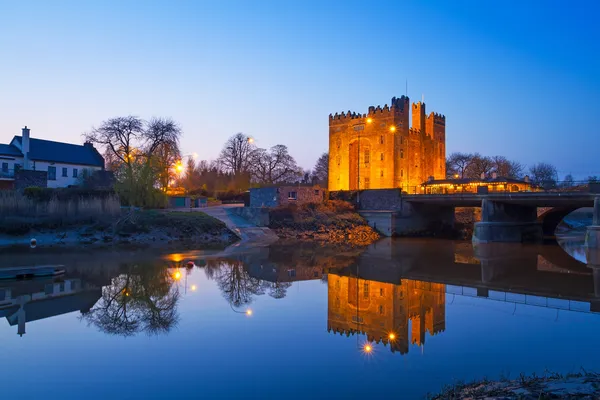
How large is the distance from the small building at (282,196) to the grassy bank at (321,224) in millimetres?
A: 832

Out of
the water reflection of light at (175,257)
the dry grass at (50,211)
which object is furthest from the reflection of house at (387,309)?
the dry grass at (50,211)

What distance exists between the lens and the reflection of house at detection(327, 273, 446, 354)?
11.6m

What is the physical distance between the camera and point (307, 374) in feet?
28.8

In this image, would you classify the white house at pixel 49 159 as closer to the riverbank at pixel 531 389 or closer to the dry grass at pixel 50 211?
the dry grass at pixel 50 211

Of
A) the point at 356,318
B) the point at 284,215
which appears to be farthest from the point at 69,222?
the point at 356,318

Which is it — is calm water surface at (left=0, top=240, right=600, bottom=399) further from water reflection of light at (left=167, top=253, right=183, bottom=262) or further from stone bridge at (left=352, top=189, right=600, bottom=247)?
stone bridge at (left=352, top=189, right=600, bottom=247)

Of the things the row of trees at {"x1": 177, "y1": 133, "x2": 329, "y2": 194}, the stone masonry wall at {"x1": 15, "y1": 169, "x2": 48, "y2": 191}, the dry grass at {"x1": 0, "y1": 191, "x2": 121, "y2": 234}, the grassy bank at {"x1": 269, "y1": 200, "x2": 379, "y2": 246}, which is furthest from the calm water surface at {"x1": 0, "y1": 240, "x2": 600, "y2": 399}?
the row of trees at {"x1": 177, "y1": 133, "x2": 329, "y2": 194}

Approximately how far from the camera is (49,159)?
2082 inches

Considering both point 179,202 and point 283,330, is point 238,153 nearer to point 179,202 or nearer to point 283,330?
point 179,202

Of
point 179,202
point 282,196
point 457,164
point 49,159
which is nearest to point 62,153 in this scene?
point 49,159

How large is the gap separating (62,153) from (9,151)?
6.20m

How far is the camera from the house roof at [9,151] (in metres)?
49.1

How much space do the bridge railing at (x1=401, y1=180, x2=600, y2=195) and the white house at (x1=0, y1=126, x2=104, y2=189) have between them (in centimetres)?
3919

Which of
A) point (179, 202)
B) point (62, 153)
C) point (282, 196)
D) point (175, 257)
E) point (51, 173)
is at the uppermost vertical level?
point (62, 153)
